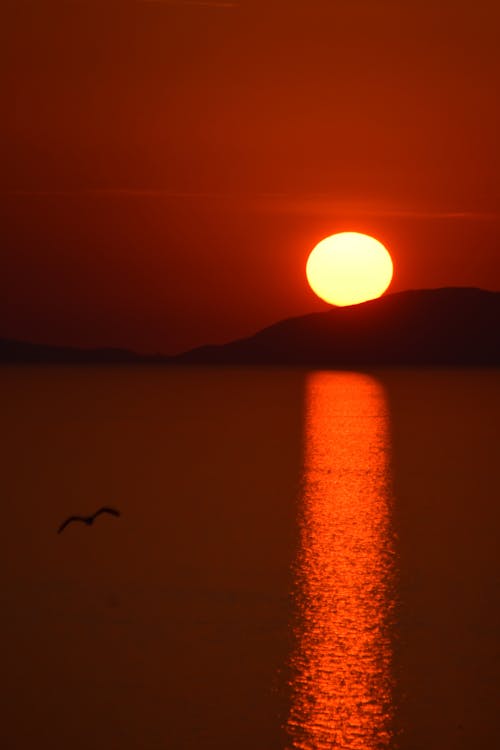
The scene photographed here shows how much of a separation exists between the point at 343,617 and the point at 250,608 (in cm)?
127

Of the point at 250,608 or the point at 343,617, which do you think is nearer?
the point at 343,617

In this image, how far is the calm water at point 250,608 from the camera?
31.0ft

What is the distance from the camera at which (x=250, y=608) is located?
13078mm

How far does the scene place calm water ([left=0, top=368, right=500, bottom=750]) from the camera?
372 inches

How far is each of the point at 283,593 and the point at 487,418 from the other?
1610 inches

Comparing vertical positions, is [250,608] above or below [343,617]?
above

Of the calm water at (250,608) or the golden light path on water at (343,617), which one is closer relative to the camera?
the golden light path on water at (343,617)

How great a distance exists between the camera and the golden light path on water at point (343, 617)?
30.3ft

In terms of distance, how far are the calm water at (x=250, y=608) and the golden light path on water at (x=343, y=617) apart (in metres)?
0.03

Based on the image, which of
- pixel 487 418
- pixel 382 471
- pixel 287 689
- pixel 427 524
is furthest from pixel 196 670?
pixel 487 418

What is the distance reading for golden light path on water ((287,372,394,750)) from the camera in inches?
363

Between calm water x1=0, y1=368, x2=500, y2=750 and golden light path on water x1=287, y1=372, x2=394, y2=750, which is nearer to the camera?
golden light path on water x1=287, y1=372, x2=394, y2=750

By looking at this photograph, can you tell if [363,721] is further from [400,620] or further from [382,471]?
[382,471]

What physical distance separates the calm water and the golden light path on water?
0.09ft
